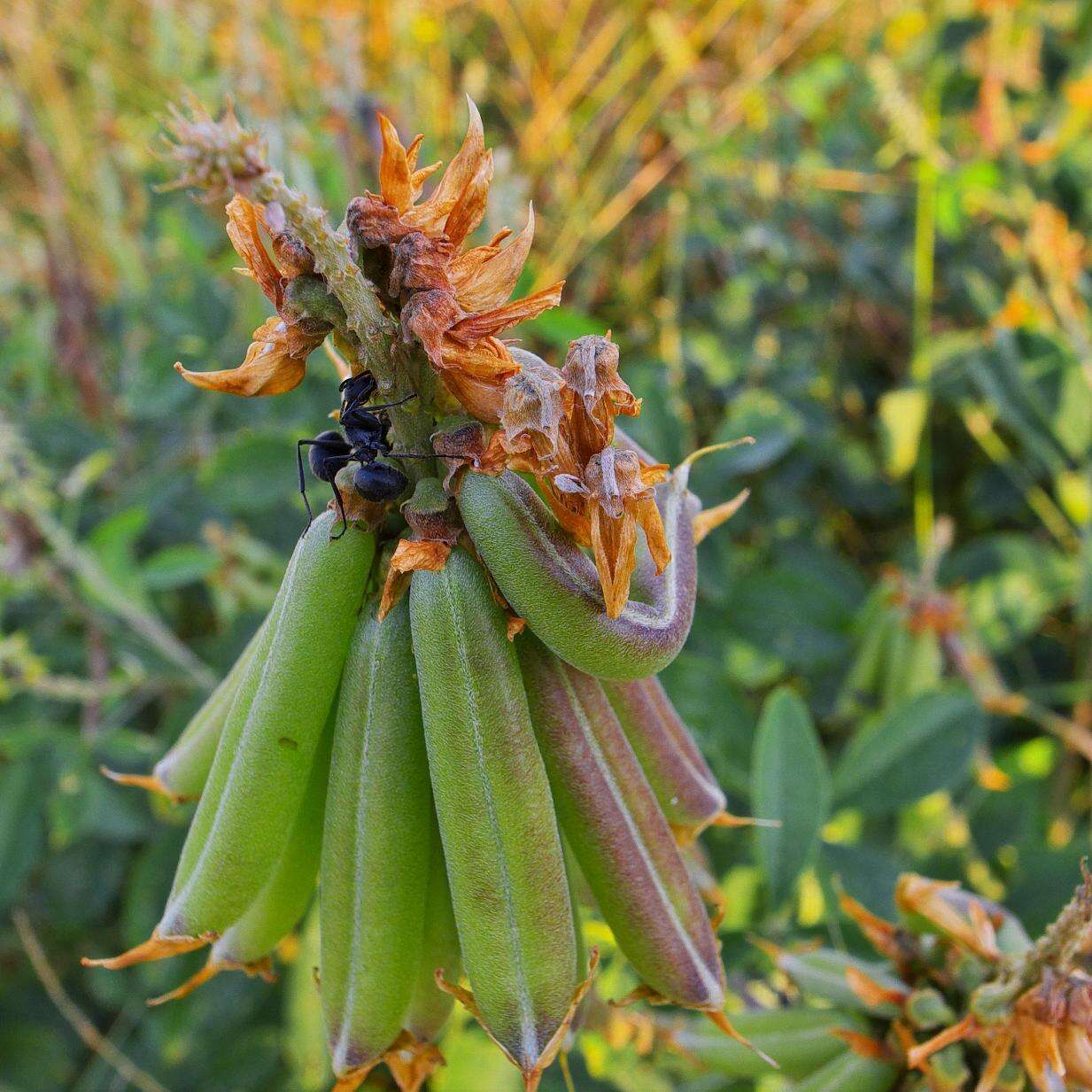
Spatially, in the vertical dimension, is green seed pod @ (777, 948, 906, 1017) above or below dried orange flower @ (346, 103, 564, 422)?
below

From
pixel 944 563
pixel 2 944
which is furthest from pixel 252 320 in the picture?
pixel 944 563

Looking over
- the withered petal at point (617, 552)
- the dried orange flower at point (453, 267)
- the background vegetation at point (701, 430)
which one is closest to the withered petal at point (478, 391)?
the dried orange flower at point (453, 267)

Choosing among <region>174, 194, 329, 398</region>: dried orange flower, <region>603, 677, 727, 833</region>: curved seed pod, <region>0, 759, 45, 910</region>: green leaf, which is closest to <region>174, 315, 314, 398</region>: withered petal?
<region>174, 194, 329, 398</region>: dried orange flower

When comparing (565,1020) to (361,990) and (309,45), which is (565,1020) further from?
(309,45)

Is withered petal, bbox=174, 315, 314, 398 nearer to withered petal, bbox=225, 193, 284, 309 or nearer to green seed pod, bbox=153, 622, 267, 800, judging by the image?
withered petal, bbox=225, 193, 284, 309

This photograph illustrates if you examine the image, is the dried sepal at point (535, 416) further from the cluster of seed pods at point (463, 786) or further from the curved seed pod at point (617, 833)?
the curved seed pod at point (617, 833)

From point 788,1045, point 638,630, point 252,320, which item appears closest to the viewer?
point 638,630
